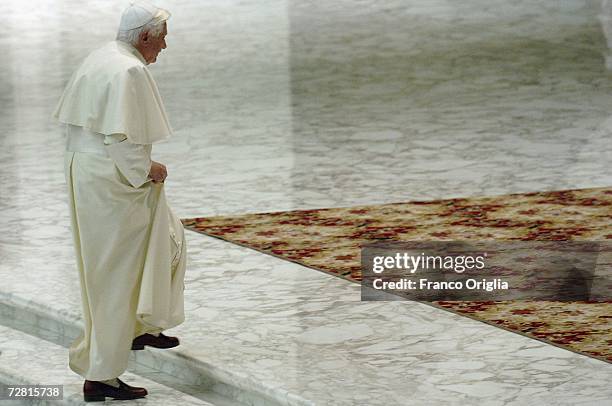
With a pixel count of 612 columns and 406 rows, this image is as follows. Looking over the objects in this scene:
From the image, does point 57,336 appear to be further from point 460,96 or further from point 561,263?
point 460,96

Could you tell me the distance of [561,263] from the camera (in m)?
6.56

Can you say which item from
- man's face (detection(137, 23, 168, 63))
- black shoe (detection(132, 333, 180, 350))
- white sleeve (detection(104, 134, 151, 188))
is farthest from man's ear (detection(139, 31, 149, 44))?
black shoe (detection(132, 333, 180, 350))

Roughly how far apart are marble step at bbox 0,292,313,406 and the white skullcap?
1.43 meters

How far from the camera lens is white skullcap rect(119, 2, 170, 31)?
16.1 ft

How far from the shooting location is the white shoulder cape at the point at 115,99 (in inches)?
189

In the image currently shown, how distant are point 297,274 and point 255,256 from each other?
0.37m

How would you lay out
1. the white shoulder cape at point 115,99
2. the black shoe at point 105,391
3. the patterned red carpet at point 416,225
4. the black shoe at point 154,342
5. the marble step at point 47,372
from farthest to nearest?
the patterned red carpet at point 416,225, the black shoe at point 154,342, the marble step at point 47,372, the black shoe at point 105,391, the white shoulder cape at point 115,99

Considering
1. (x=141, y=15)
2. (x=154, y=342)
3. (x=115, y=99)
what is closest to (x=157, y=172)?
(x=115, y=99)

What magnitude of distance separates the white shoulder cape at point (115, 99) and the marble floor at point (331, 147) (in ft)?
3.71

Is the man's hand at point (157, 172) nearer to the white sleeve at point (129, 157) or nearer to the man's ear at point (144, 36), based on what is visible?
the white sleeve at point (129, 157)

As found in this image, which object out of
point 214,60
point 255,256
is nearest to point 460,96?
point 214,60

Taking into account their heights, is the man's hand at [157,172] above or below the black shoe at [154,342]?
above

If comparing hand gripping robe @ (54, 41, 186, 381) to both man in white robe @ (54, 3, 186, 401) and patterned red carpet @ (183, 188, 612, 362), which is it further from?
patterned red carpet @ (183, 188, 612, 362)

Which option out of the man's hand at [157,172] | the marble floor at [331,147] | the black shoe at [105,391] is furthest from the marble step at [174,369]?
the man's hand at [157,172]
